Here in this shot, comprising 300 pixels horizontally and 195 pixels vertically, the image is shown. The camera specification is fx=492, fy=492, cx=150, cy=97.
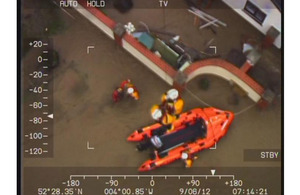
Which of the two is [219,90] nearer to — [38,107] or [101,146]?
[101,146]

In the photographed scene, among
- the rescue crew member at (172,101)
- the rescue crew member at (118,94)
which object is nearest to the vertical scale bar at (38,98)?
the rescue crew member at (118,94)

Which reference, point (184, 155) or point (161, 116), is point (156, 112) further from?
point (184, 155)

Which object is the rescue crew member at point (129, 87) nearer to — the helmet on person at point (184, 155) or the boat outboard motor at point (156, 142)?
the boat outboard motor at point (156, 142)

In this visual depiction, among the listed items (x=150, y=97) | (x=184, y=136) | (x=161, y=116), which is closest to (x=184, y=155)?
(x=184, y=136)

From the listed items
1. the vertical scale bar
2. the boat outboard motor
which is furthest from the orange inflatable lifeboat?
the vertical scale bar

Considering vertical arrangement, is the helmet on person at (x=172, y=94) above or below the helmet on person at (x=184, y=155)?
above

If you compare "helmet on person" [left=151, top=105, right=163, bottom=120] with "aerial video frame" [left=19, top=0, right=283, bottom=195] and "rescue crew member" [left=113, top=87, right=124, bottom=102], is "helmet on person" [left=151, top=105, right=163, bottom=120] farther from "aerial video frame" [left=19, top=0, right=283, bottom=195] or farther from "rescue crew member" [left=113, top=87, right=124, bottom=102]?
"rescue crew member" [left=113, top=87, right=124, bottom=102]
